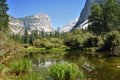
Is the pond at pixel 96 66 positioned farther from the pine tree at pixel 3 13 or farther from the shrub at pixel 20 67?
the pine tree at pixel 3 13

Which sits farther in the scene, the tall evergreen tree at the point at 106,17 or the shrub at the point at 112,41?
the tall evergreen tree at the point at 106,17

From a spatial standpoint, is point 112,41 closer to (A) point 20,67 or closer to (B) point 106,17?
(B) point 106,17

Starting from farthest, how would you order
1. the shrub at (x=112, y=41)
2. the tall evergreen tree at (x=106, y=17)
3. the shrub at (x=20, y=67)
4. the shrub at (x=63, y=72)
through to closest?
1. the tall evergreen tree at (x=106, y=17)
2. the shrub at (x=112, y=41)
3. the shrub at (x=20, y=67)
4. the shrub at (x=63, y=72)

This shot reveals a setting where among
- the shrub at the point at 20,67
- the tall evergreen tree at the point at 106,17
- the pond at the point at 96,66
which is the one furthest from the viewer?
the tall evergreen tree at the point at 106,17

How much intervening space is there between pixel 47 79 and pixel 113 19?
8722cm

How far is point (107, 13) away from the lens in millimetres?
108312

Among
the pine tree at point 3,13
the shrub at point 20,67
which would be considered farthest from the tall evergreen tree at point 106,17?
the shrub at point 20,67

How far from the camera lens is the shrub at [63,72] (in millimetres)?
20469

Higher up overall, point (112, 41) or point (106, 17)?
point (106, 17)


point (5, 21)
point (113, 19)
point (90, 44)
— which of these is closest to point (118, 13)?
point (113, 19)

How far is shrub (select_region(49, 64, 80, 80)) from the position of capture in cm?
2047

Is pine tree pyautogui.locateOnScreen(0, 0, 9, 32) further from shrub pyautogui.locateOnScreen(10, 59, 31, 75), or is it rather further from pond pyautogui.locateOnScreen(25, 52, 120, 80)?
shrub pyautogui.locateOnScreen(10, 59, 31, 75)

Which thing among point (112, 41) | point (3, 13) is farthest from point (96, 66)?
point (3, 13)

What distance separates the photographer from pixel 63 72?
67.2 feet
